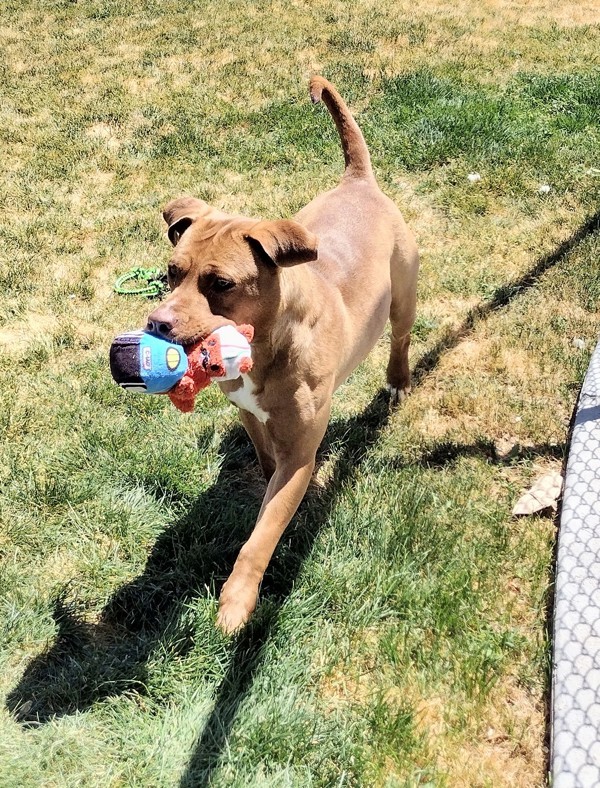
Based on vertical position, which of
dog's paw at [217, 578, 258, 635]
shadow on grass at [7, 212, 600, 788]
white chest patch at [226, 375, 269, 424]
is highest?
white chest patch at [226, 375, 269, 424]

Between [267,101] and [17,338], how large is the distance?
5032 mm

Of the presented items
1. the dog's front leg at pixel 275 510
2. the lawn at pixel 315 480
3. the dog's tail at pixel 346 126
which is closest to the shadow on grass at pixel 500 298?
the lawn at pixel 315 480

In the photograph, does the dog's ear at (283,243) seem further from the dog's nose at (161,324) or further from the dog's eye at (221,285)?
the dog's nose at (161,324)

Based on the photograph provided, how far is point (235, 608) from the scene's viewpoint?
2922 mm

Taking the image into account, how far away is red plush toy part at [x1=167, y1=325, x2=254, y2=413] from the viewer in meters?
2.45

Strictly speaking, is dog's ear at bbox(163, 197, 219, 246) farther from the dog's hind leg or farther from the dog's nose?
the dog's hind leg

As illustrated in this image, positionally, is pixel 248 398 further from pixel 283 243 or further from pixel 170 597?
pixel 170 597

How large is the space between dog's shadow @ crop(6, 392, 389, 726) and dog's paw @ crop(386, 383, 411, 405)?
0.56m

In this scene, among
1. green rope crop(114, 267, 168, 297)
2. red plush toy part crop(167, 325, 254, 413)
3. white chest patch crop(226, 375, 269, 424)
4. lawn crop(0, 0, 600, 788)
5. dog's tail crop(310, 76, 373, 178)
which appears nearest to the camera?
red plush toy part crop(167, 325, 254, 413)

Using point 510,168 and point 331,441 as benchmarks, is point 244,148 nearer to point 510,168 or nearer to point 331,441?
point 510,168

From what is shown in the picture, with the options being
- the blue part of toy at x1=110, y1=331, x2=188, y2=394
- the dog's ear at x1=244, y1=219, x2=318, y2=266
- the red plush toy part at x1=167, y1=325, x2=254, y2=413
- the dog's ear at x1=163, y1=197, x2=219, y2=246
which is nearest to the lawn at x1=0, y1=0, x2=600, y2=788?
the red plush toy part at x1=167, y1=325, x2=254, y2=413

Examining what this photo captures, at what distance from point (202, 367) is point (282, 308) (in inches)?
24.7

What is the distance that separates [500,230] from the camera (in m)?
6.09

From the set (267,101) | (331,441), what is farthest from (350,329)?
(267,101)
